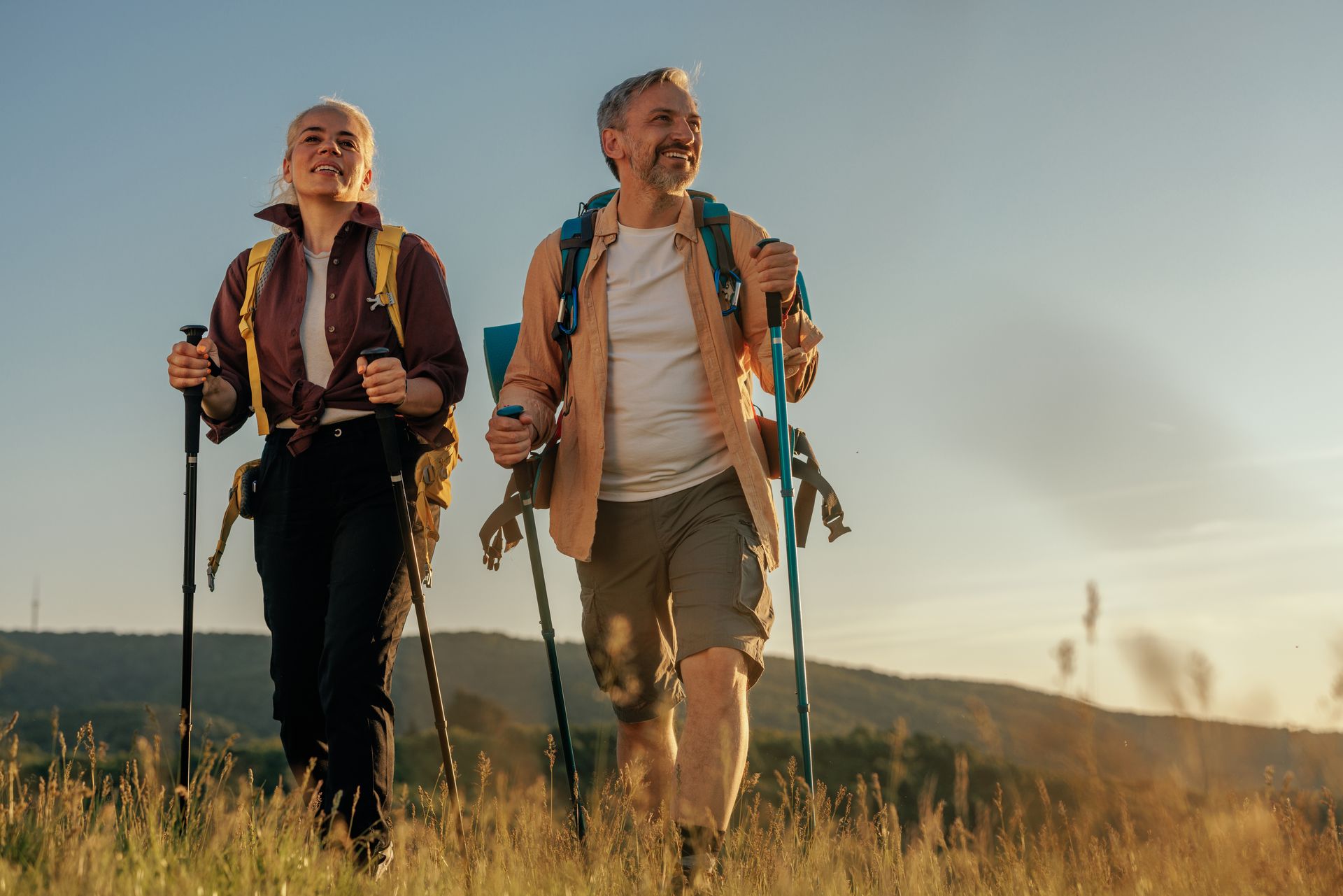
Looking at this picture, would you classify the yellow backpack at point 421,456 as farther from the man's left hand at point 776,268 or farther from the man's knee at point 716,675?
the man's left hand at point 776,268

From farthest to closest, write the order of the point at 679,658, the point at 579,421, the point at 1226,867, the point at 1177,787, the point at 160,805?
the point at 579,421, the point at 679,658, the point at 160,805, the point at 1226,867, the point at 1177,787

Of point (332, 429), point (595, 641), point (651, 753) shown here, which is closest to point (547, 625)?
point (595, 641)

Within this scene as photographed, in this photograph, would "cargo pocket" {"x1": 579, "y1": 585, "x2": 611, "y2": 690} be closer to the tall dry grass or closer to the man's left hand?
the tall dry grass

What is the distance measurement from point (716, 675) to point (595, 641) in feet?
2.61

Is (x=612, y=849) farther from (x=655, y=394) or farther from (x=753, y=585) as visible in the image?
(x=655, y=394)

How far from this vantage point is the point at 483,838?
150 inches

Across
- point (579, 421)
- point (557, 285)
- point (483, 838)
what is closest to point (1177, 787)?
point (483, 838)

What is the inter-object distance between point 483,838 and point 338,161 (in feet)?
8.08

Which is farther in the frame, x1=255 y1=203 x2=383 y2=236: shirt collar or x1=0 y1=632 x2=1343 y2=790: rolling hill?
x1=255 y1=203 x2=383 y2=236: shirt collar

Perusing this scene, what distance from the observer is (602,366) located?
445 centimetres

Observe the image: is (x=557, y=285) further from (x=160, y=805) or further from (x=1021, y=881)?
(x=1021, y=881)

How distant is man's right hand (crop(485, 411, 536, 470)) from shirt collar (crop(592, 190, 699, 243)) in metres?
0.81

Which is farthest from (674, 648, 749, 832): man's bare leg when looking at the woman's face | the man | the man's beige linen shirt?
the woman's face

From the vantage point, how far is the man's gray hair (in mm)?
4754
